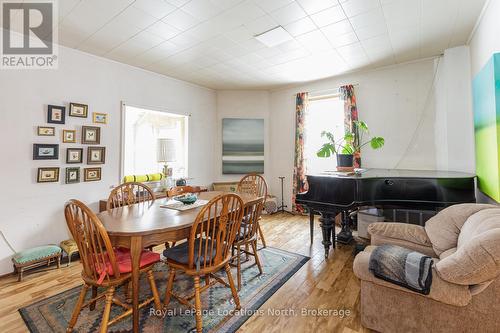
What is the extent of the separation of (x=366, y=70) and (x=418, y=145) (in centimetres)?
153

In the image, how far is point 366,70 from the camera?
13.5 feet

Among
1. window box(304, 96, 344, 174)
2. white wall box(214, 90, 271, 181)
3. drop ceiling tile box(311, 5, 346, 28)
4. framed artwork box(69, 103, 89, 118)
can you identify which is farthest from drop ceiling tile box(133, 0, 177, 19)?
window box(304, 96, 344, 174)

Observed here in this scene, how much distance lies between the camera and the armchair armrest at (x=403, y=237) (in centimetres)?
200

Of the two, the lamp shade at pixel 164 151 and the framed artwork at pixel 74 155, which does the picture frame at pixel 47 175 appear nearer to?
the framed artwork at pixel 74 155

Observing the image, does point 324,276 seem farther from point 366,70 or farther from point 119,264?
point 366,70

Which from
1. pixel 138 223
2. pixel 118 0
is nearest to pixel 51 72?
pixel 118 0

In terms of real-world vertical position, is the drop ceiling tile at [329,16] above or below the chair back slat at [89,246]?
above

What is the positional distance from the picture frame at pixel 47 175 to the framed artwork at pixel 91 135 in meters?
0.52

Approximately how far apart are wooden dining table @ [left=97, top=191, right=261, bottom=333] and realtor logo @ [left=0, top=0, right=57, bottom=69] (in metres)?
2.11

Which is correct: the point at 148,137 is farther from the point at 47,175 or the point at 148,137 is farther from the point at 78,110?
the point at 47,175

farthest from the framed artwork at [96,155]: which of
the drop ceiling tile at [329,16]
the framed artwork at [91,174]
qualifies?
the drop ceiling tile at [329,16]

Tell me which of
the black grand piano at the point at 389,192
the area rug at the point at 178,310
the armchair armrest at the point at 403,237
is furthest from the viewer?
the black grand piano at the point at 389,192

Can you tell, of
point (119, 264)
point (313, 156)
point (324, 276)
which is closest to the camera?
point (119, 264)

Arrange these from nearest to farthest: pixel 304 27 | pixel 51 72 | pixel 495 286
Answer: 1. pixel 495 286
2. pixel 304 27
3. pixel 51 72
